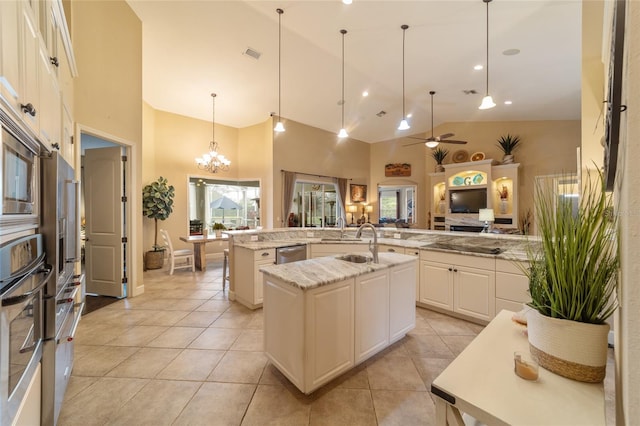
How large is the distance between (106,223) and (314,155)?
17.8 ft

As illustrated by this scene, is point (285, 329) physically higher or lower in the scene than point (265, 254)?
lower

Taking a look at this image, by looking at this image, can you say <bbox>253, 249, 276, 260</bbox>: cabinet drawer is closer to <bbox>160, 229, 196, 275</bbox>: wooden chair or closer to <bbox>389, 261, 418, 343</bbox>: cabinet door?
<bbox>389, 261, 418, 343</bbox>: cabinet door

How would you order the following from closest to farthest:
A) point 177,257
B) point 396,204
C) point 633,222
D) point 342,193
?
point 633,222 → point 177,257 → point 342,193 → point 396,204

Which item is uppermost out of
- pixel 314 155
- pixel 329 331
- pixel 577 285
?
pixel 314 155

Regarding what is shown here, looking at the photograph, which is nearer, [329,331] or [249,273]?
[329,331]

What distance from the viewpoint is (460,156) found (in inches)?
307

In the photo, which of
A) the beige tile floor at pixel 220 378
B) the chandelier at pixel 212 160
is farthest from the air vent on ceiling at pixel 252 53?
the beige tile floor at pixel 220 378

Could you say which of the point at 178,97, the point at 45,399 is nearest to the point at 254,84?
the point at 178,97

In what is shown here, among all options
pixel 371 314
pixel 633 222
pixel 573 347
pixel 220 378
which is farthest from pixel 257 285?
pixel 633 222

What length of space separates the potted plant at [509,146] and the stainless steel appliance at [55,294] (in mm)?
8740

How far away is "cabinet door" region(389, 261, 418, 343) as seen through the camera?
251 cm

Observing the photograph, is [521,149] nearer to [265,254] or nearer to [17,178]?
[265,254]

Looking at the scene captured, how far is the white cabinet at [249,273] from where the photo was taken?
3.50m

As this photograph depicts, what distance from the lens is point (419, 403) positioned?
186cm
